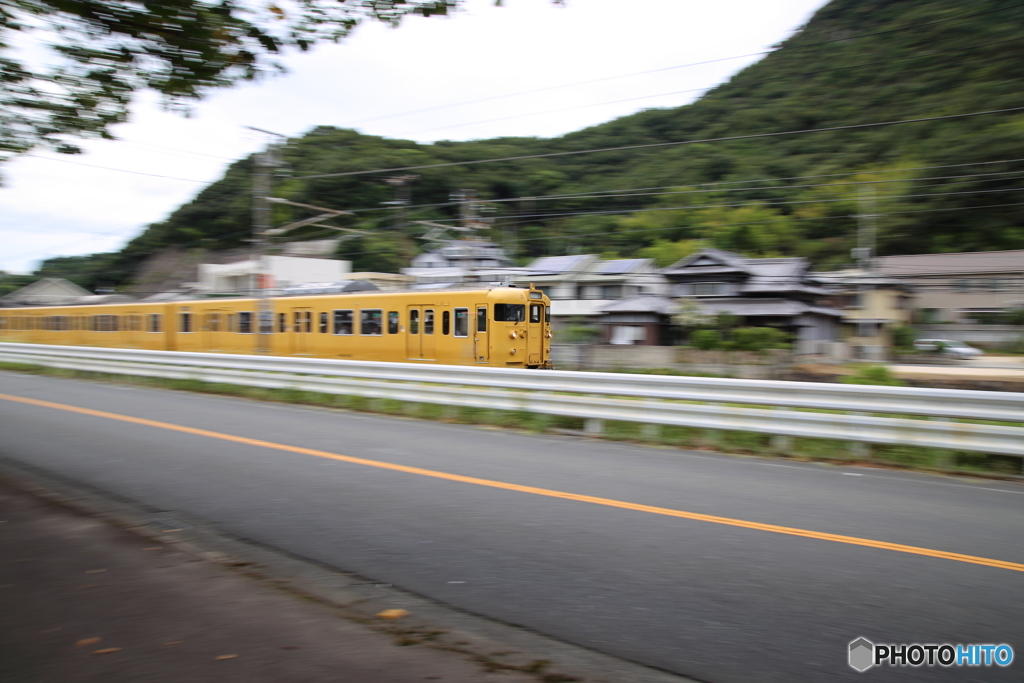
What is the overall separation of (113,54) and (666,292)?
36.3 m

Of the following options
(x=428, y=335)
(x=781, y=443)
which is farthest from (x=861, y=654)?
(x=428, y=335)

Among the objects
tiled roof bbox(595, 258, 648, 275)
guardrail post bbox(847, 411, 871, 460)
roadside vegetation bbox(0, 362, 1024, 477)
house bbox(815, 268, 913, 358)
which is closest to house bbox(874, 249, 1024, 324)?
house bbox(815, 268, 913, 358)

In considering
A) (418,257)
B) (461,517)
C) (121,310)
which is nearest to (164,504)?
(461,517)

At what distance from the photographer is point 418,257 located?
5847 cm

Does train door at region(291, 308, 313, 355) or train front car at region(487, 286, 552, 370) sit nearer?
train front car at region(487, 286, 552, 370)

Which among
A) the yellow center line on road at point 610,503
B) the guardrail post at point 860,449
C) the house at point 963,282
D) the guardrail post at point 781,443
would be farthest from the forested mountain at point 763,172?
the guardrail post at point 860,449

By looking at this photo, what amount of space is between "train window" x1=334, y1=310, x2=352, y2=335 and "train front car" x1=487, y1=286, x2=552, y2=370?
5.05 metres

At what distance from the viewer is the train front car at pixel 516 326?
1800 centimetres

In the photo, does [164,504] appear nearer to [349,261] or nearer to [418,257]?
[349,261]

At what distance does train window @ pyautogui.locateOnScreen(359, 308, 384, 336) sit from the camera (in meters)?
20.2

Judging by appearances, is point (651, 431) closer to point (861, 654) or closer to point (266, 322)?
point (861, 654)

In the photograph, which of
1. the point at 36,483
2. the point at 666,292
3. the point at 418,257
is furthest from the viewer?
the point at 418,257

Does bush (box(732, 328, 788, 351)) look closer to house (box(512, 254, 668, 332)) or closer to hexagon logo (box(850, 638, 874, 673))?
house (box(512, 254, 668, 332))

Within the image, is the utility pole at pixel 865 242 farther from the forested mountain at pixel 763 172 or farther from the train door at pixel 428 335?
the train door at pixel 428 335
